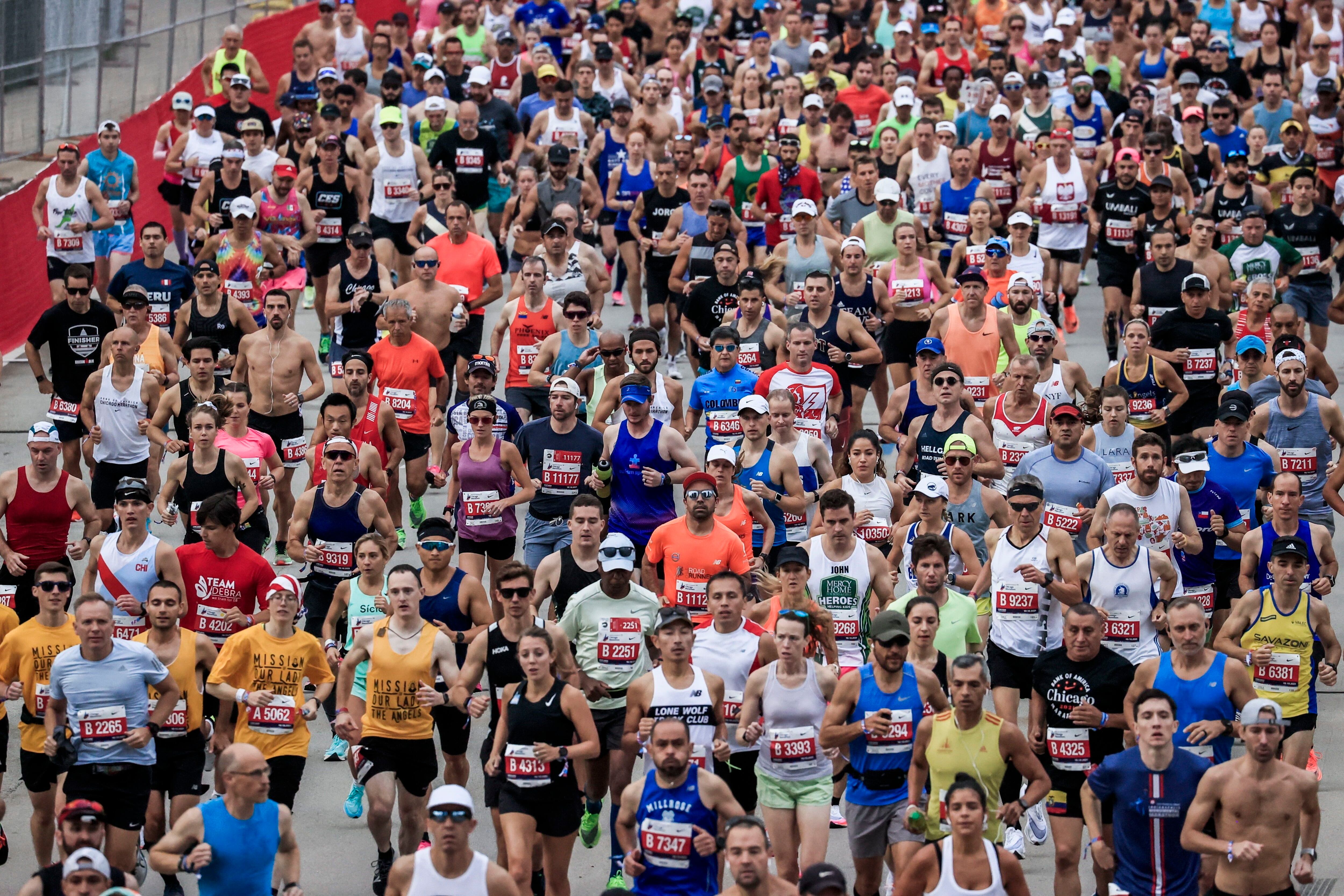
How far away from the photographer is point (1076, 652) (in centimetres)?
1113

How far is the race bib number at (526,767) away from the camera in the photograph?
10703mm

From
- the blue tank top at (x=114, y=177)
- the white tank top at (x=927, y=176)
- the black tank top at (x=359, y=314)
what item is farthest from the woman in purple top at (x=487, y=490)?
the blue tank top at (x=114, y=177)

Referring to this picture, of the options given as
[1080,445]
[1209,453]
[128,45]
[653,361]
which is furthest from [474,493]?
[128,45]

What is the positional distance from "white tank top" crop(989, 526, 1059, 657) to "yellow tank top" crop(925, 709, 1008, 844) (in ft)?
5.38

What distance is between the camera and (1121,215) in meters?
19.2

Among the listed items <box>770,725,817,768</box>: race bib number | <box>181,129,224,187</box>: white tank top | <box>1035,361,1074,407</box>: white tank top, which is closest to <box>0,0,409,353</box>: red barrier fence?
<box>181,129,224,187</box>: white tank top

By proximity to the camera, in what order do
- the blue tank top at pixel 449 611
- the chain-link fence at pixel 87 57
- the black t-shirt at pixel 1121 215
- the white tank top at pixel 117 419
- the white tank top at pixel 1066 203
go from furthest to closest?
the chain-link fence at pixel 87 57
the white tank top at pixel 1066 203
the black t-shirt at pixel 1121 215
the white tank top at pixel 117 419
the blue tank top at pixel 449 611

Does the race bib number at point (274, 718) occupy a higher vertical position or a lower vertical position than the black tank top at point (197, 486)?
higher

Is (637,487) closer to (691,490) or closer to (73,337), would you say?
(691,490)

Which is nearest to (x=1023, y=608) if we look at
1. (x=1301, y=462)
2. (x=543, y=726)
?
(x=543, y=726)

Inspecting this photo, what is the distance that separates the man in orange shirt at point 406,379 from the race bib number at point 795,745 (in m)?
5.50

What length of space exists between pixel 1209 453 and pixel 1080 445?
0.95m

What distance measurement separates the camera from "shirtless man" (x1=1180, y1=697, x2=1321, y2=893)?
10125mm

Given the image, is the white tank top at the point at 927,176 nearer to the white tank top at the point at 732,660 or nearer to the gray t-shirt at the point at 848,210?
the gray t-shirt at the point at 848,210
